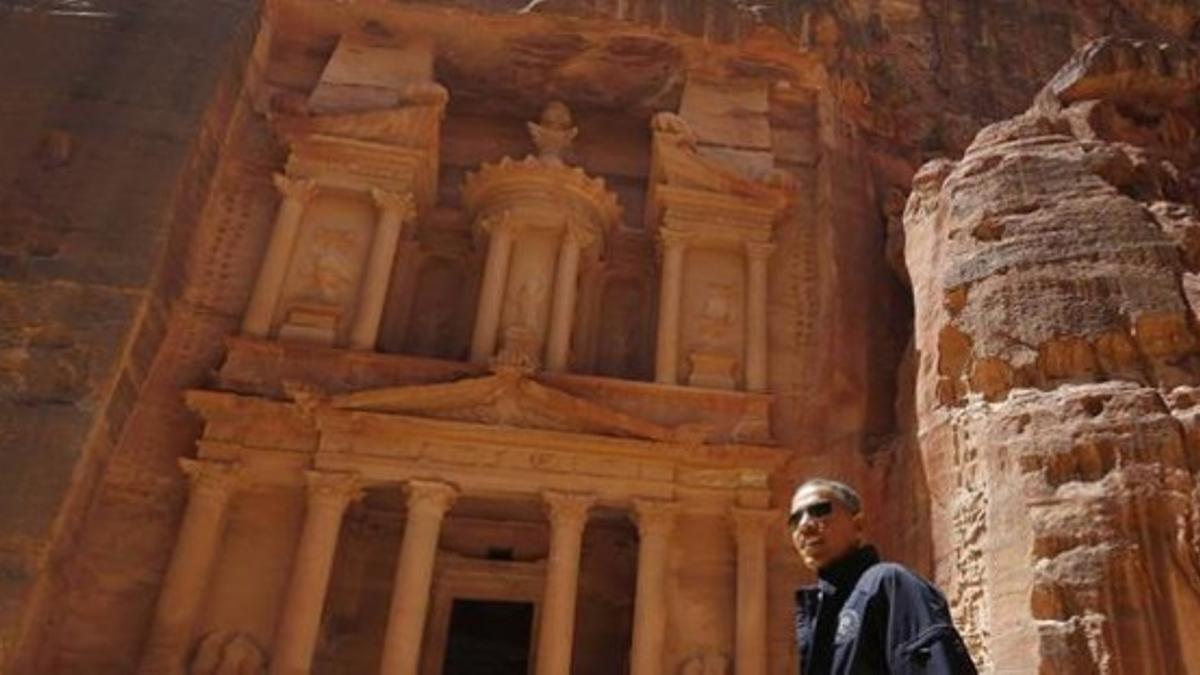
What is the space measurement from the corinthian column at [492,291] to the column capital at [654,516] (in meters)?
2.89

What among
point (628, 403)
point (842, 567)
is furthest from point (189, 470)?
point (842, 567)

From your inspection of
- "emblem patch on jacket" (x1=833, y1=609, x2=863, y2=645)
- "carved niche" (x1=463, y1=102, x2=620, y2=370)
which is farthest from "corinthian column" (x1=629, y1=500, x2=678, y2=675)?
"emblem patch on jacket" (x1=833, y1=609, x2=863, y2=645)

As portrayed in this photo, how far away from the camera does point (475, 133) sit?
57.8 feet

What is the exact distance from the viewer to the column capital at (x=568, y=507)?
39.9 feet

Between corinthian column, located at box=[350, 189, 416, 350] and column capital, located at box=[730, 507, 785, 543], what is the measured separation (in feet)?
17.3

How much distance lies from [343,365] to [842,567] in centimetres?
1086

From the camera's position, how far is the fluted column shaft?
45.1ft

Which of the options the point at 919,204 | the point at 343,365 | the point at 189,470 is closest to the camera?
the point at 919,204

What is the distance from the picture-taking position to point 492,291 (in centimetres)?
1422

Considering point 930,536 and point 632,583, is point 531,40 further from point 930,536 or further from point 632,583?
point 930,536

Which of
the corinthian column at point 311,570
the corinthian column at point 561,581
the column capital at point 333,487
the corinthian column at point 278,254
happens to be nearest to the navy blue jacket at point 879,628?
the corinthian column at point 561,581

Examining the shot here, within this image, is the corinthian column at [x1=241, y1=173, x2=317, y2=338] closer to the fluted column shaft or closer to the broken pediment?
the fluted column shaft

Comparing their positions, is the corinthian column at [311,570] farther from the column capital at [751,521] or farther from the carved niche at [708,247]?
the carved niche at [708,247]

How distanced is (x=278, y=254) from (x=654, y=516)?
6.29m
